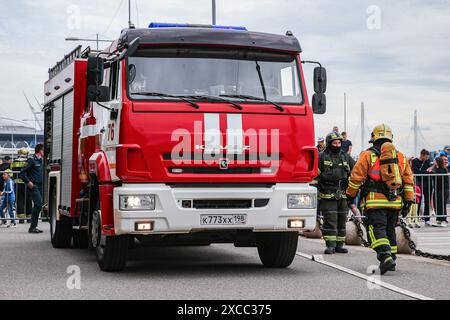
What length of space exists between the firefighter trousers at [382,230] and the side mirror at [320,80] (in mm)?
1609

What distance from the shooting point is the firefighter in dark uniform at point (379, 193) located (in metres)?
11.0

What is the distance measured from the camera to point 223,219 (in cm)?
1015

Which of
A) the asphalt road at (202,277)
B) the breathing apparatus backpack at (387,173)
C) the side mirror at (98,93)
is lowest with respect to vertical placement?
the asphalt road at (202,277)

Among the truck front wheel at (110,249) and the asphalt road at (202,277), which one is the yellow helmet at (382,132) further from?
the truck front wheel at (110,249)

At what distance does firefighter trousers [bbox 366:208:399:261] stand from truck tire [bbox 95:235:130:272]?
2.98 meters

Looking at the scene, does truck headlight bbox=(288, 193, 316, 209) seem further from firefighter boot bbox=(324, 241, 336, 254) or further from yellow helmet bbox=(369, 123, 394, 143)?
firefighter boot bbox=(324, 241, 336, 254)

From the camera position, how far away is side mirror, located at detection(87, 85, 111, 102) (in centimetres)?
1044

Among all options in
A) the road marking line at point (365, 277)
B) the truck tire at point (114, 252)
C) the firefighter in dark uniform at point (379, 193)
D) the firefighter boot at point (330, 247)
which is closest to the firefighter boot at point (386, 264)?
the firefighter in dark uniform at point (379, 193)

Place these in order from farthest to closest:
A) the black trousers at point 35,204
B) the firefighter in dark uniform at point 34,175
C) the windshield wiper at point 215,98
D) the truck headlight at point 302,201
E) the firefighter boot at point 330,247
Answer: the firefighter in dark uniform at point 34,175, the black trousers at point 35,204, the firefighter boot at point 330,247, the truck headlight at point 302,201, the windshield wiper at point 215,98

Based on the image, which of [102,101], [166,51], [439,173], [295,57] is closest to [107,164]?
[102,101]

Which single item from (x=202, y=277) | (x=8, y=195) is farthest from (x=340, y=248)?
(x=8, y=195)

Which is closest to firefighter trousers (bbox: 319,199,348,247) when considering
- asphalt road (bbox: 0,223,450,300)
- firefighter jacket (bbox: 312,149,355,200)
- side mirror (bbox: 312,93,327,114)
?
firefighter jacket (bbox: 312,149,355,200)

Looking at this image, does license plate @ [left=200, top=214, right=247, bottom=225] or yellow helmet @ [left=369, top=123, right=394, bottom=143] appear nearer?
license plate @ [left=200, top=214, right=247, bottom=225]

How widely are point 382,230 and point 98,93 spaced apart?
3.79 metres
